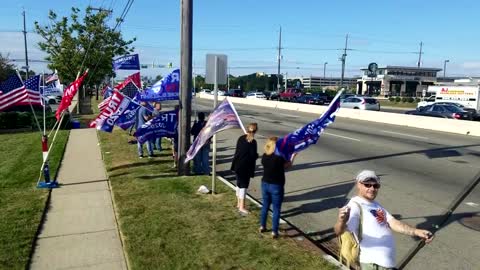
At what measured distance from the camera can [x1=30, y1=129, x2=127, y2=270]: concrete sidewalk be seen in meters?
5.93

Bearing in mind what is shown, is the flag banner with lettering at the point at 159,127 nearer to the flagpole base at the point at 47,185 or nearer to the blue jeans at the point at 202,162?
the blue jeans at the point at 202,162

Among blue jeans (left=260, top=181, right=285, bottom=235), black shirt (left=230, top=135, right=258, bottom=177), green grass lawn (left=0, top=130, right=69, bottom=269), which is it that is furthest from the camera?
black shirt (left=230, top=135, right=258, bottom=177)

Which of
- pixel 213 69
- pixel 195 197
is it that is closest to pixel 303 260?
pixel 195 197

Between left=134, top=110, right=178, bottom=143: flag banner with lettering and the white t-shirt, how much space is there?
8139mm

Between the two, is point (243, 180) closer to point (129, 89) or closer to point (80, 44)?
point (129, 89)

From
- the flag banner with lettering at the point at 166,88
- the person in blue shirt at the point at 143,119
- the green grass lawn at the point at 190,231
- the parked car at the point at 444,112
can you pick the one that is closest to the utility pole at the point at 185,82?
the green grass lawn at the point at 190,231

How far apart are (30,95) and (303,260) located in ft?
27.2

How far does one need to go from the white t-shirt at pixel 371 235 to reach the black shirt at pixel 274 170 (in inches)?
109

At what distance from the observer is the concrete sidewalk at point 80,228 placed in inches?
233

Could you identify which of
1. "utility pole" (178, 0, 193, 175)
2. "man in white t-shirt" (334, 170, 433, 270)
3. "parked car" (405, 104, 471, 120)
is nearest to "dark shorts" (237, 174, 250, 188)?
"utility pole" (178, 0, 193, 175)

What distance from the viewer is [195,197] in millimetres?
8969

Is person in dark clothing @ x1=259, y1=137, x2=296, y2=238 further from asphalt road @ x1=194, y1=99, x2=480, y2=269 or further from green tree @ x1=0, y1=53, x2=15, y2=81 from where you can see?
green tree @ x1=0, y1=53, x2=15, y2=81

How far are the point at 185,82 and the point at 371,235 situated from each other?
7628 mm

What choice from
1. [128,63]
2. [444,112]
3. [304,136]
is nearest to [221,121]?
[304,136]
